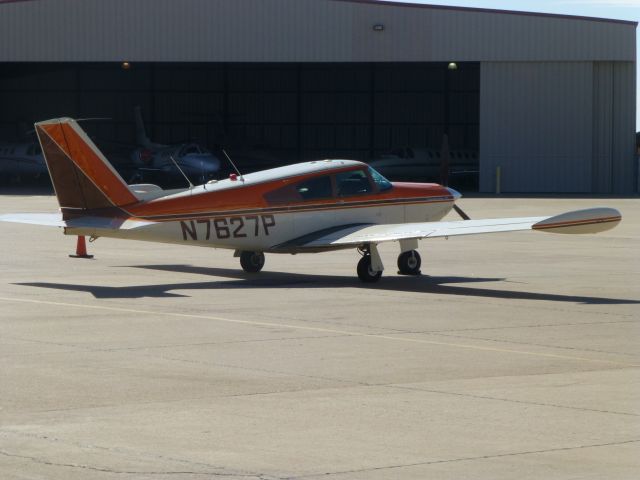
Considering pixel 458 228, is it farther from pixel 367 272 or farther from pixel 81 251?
pixel 81 251

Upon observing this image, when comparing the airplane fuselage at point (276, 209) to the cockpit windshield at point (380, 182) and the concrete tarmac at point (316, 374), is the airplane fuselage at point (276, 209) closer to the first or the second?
the cockpit windshield at point (380, 182)

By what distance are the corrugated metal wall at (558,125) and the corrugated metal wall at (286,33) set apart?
90 cm

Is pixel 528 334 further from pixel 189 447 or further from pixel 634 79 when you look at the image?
pixel 634 79

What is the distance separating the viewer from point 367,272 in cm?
1855

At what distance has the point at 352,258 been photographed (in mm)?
23516

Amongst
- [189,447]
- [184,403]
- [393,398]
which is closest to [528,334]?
[393,398]

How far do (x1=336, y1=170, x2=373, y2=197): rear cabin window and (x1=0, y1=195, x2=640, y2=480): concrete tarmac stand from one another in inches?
59.7

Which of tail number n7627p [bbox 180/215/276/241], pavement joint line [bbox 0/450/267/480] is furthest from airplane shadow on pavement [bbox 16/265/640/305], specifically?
pavement joint line [bbox 0/450/267/480]

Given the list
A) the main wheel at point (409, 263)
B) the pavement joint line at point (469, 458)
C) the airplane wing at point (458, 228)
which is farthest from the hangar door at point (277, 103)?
the pavement joint line at point (469, 458)

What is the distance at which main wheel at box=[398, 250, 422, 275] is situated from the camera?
19781 mm

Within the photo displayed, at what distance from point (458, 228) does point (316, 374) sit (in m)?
7.41

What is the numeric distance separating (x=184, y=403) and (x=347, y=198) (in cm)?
1031

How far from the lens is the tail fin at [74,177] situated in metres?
17.7

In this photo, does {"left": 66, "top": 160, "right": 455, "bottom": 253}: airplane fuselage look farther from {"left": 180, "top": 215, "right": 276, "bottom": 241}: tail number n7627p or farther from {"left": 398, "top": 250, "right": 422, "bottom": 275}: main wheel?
{"left": 398, "top": 250, "right": 422, "bottom": 275}: main wheel
